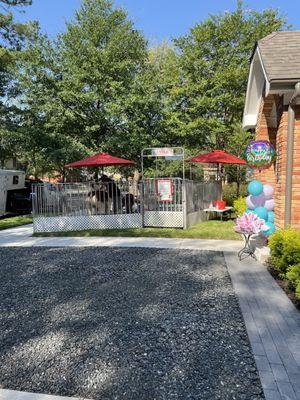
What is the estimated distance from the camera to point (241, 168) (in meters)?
19.2

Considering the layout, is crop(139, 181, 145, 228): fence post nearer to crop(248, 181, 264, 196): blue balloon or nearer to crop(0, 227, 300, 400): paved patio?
crop(0, 227, 300, 400): paved patio

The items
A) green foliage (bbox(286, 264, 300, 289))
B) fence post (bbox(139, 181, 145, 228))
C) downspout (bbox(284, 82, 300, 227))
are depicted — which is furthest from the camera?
fence post (bbox(139, 181, 145, 228))

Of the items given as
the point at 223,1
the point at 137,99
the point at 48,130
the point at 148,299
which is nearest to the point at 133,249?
the point at 148,299

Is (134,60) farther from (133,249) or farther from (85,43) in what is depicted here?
(133,249)

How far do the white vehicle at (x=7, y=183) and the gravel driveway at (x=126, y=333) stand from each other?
1068cm

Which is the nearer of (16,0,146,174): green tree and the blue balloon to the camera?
the blue balloon

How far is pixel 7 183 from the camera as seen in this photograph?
1595 centimetres

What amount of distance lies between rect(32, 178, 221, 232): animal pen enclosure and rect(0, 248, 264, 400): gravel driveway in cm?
423

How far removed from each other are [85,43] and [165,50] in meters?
8.44

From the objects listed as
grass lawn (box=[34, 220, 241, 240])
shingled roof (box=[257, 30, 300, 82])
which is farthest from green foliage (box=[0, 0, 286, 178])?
shingled roof (box=[257, 30, 300, 82])

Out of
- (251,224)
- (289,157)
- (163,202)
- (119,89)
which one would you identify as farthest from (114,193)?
(119,89)

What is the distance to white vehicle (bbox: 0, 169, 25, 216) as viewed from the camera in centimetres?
1544

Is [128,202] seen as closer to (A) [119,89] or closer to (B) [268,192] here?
(B) [268,192]

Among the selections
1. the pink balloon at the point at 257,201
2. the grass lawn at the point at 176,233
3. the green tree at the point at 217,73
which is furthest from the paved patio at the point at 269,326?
the green tree at the point at 217,73
